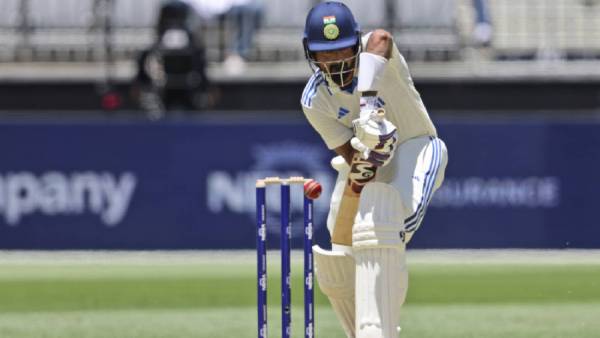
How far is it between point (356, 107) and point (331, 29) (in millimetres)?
408

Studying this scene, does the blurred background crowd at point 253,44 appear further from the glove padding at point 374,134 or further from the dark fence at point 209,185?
the glove padding at point 374,134

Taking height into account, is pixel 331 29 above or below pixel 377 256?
above

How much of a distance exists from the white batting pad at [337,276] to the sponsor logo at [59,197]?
806 cm

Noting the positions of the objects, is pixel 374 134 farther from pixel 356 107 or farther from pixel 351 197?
pixel 351 197

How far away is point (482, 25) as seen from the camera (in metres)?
16.1

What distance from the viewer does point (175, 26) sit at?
15.2 meters

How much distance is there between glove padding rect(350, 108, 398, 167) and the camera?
5199 mm

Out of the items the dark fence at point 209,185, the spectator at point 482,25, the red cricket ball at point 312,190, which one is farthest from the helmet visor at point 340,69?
the spectator at point 482,25

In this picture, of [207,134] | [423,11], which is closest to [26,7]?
[207,134]

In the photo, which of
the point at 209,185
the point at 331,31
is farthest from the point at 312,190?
the point at 209,185

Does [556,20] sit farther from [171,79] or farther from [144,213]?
[144,213]

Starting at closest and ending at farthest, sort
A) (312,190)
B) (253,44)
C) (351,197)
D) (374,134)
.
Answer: (374,134), (312,190), (351,197), (253,44)

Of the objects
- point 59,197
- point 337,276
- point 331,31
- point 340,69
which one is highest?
point 331,31

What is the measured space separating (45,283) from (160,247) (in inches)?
90.8
